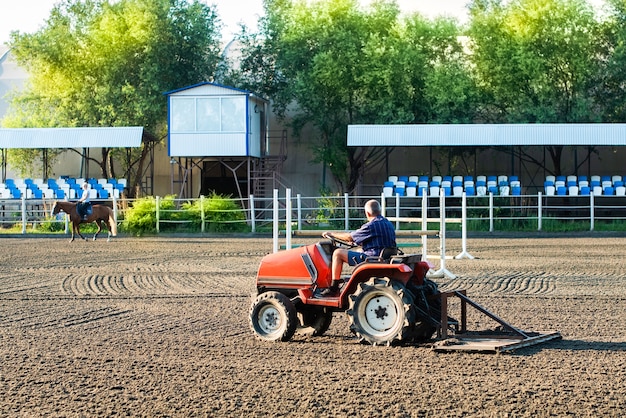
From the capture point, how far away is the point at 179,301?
45.2 feet

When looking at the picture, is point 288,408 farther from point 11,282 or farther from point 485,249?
point 485,249

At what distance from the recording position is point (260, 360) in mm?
8961

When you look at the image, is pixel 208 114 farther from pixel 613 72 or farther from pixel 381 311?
pixel 381 311

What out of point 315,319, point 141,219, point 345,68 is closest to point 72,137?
point 141,219

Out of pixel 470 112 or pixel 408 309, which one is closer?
pixel 408 309

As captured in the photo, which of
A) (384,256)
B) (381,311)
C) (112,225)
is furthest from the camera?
(112,225)

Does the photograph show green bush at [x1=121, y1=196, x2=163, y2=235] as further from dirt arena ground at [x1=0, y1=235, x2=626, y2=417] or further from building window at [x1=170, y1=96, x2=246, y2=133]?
dirt arena ground at [x1=0, y1=235, x2=626, y2=417]

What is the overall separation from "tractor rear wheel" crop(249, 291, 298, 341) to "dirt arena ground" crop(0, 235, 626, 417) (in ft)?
0.40

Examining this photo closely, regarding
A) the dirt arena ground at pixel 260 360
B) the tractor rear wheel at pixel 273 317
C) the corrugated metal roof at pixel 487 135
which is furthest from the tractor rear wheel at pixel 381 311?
the corrugated metal roof at pixel 487 135

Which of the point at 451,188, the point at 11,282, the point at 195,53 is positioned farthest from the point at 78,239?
the point at 195,53

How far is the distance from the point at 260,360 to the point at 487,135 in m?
26.8

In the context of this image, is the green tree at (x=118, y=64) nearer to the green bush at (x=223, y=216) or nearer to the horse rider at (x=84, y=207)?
the green bush at (x=223, y=216)

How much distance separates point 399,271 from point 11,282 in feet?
32.4

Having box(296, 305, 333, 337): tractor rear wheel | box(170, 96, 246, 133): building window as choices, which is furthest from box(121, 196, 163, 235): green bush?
box(296, 305, 333, 337): tractor rear wheel
